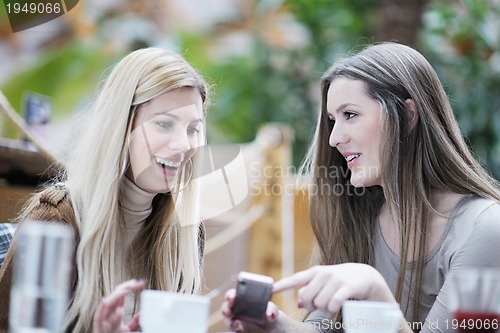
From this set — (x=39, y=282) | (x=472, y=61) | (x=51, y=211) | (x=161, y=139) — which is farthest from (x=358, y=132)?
(x=472, y=61)

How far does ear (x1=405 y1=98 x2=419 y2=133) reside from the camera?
5.53ft

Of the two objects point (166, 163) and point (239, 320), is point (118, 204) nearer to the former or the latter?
point (166, 163)

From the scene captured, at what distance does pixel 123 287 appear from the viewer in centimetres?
105

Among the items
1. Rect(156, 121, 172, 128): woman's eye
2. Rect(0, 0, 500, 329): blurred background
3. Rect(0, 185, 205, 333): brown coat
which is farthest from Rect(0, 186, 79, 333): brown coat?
Rect(0, 0, 500, 329): blurred background

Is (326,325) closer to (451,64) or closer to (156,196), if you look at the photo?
(156,196)

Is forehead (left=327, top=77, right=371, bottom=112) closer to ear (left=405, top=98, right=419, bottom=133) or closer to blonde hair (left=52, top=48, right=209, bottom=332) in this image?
ear (left=405, top=98, right=419, bottom=133)

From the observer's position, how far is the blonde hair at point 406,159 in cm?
163

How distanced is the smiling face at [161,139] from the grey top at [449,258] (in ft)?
1.51

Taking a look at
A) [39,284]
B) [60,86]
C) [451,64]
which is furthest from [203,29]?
[39,284]

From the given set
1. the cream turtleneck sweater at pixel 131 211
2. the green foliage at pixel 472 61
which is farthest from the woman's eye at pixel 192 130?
the green foliage at pixel 472 61

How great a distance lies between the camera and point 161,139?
5.04ft

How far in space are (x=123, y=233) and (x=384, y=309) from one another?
29.0 inches

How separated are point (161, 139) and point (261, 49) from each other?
153 inches

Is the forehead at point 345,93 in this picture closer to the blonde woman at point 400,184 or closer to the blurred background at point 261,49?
the blonde woman at point 400,184
